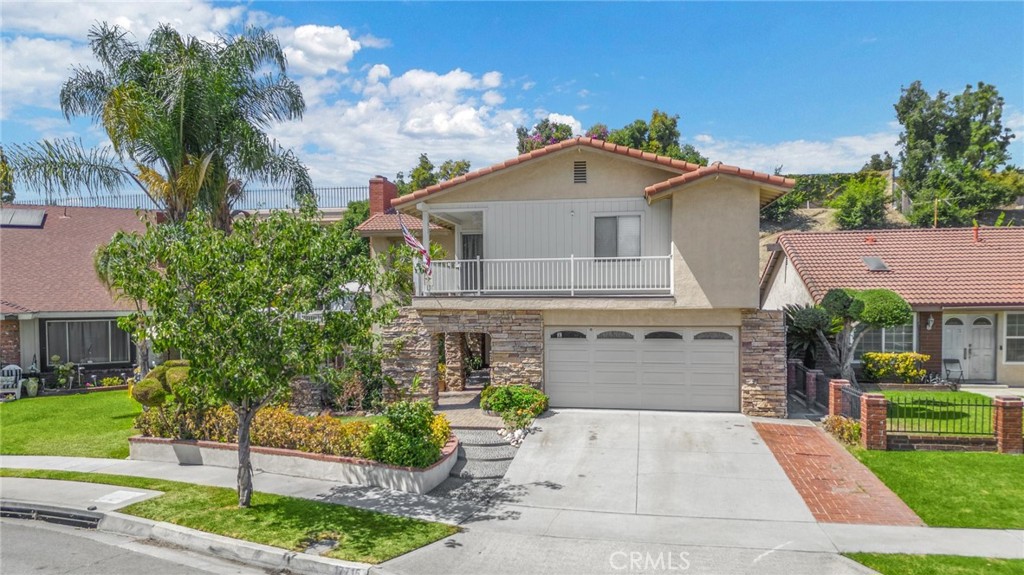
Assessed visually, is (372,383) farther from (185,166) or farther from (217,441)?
(185,166)

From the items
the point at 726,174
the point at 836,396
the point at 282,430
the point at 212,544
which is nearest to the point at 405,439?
the point at 282,430

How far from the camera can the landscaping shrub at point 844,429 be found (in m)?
12.7

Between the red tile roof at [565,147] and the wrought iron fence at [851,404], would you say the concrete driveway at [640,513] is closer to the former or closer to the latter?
the wrought iron fence at [851,404]

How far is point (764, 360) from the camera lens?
14.9 m

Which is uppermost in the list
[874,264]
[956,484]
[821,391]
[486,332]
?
[874,264]

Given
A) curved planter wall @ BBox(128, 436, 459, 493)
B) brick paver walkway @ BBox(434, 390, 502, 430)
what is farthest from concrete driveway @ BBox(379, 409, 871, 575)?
brick paver walkway @ BBox(434, 390, 502, 430)

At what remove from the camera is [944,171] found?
36625mm

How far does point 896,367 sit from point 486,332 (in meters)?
13.0

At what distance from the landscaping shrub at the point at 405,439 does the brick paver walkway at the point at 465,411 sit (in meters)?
3.12

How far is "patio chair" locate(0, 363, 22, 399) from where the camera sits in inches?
744

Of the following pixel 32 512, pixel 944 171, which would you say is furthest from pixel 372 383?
pixel 944 171

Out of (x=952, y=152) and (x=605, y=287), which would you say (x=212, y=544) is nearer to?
(x=605, y=287)

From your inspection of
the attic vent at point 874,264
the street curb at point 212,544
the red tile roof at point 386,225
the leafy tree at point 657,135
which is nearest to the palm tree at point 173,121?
the red tile roof at point 386,225

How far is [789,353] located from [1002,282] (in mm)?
7392
